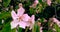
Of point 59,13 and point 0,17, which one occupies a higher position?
point 0,17

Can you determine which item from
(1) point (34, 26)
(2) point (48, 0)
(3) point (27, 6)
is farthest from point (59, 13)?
(1) point (34, 26)

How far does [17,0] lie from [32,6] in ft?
0.89

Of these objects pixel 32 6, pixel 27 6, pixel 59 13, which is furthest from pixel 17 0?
pixel 59 13

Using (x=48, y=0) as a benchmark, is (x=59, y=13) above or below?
below

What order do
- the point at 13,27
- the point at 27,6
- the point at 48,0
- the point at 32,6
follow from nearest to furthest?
1. the point at 13,27
2. the point at 48,0
3. the point at 32,6
4. the point at 27,6

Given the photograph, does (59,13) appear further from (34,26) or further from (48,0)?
(34,26)

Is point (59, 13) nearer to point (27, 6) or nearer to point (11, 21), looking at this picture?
point (27, 6)

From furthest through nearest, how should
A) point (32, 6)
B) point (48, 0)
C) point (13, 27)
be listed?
point (32, 6)
point (48, 0)
point (13, 27)

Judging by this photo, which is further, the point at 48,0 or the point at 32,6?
the point at 32,6

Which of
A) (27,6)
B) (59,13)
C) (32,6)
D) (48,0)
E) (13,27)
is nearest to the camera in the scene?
(13,27)

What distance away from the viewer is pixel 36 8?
1882 millimetres

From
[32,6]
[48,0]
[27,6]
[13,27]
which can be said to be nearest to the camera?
[13,27]

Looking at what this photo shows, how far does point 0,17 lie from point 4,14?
0.07 feet

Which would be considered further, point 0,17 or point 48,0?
point 48,0
